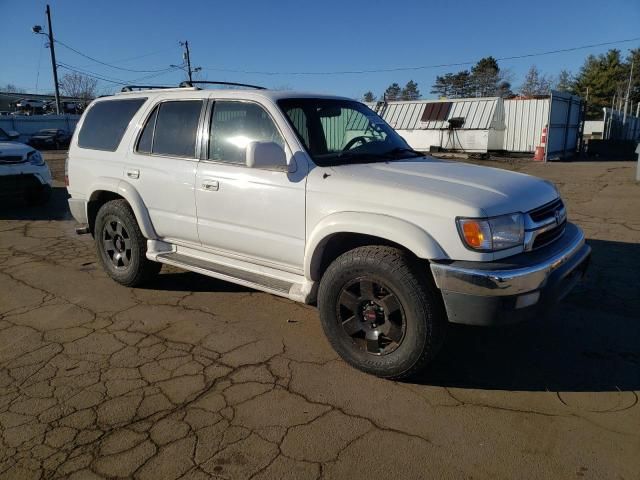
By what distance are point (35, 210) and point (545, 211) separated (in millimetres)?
9569

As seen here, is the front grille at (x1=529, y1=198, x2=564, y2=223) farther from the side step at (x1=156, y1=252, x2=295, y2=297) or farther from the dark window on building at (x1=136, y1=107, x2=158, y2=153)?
the dark window on building at (x1=136, y1=107, x2=158, y2=153)

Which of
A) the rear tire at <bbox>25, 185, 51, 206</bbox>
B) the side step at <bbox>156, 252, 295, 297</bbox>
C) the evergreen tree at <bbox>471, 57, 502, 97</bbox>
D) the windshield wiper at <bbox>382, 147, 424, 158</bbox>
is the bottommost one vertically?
the rear tire at <bbox>25, 185, 51, 206</bbox>

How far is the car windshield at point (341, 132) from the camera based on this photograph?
3.77 m

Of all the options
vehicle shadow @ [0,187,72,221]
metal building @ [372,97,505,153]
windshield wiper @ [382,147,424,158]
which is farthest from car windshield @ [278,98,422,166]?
metal building @ [372,97,505,153]

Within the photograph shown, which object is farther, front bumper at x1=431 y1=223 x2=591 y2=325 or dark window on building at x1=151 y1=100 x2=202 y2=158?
dark window on building at x1=151 y1=100 x2=202 y2=158

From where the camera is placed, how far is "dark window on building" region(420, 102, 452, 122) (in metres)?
21.6

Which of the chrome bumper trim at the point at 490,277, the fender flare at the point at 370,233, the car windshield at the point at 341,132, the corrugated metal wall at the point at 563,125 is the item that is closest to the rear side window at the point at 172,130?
the car windshield at the point at 341,132

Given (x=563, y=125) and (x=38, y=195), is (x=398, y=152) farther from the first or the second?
(x=563, y=125)

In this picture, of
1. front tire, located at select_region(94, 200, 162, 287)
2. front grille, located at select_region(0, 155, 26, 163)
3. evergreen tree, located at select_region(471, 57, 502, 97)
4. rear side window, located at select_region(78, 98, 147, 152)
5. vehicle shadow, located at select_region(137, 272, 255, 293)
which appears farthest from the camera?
evergreen tree, located at select_region(471, 57, 502, 97)

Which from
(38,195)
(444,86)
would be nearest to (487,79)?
(444,86)

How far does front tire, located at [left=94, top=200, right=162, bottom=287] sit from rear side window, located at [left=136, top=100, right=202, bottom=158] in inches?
27.3

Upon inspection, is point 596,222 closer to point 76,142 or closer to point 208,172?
point 208,172

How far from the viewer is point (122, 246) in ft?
16.4

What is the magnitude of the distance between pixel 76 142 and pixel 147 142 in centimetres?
124
